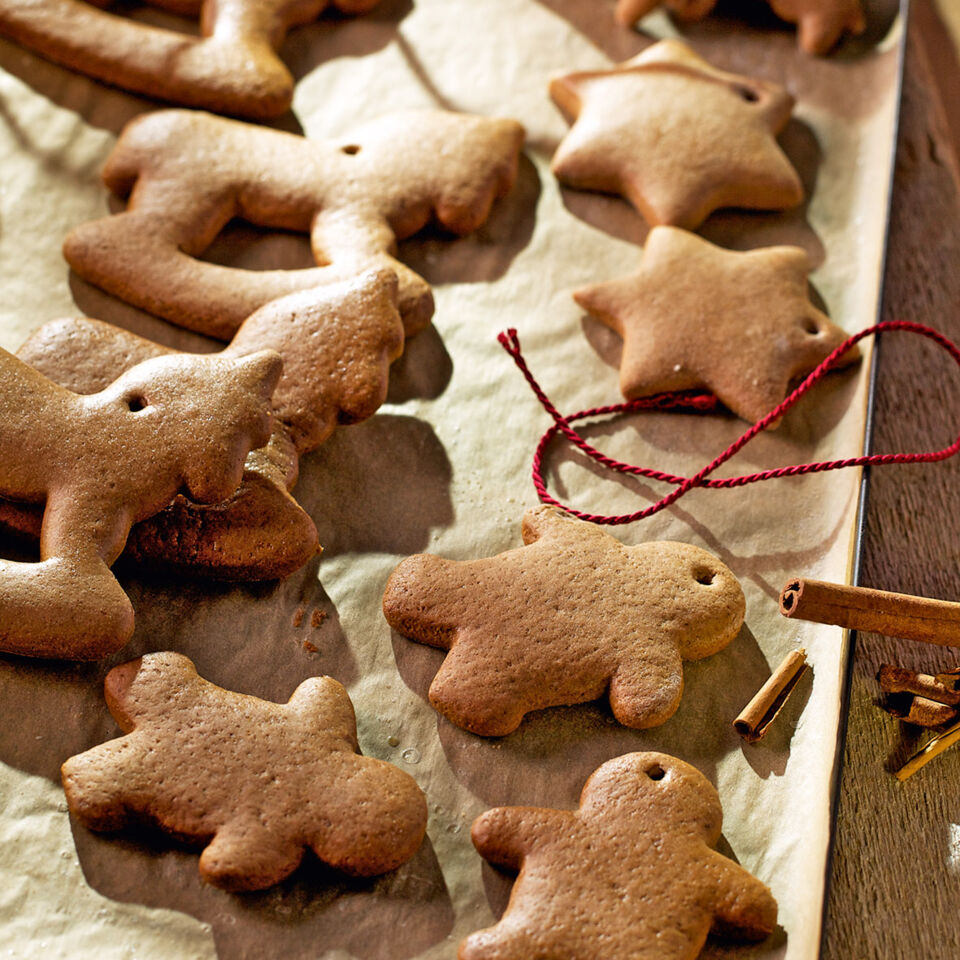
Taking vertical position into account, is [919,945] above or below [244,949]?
below

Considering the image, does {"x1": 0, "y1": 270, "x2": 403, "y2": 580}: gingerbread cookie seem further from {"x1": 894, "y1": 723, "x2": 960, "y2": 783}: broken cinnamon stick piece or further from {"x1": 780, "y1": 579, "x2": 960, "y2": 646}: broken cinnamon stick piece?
{"x1": 894, "y1": 723, "x2": 960, "y2": 783}: broken cinnamon stick piece

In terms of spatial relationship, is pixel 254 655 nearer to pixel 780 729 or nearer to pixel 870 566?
pixel 780 729

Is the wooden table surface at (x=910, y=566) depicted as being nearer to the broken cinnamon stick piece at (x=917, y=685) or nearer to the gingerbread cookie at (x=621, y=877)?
the broken cinnamon stick piece at (x=917, y=685)

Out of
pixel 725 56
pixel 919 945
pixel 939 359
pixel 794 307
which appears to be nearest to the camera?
pixel 919 945

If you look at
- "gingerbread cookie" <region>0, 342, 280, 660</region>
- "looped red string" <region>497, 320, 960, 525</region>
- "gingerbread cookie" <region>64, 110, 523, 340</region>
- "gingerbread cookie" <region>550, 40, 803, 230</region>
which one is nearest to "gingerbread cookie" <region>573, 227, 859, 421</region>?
"looped red string" <region>497, 320, 960, 525</region>

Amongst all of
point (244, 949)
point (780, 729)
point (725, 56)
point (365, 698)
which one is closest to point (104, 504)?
point (365, 698)

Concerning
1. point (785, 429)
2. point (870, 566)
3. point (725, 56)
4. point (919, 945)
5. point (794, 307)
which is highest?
point (725, 56)

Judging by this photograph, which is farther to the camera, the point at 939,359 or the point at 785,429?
the point at 939,359
